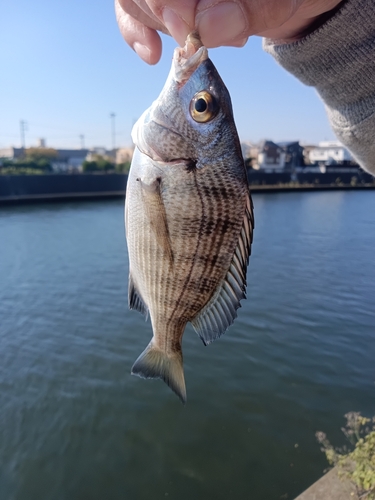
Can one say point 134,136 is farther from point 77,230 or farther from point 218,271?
point 77,230

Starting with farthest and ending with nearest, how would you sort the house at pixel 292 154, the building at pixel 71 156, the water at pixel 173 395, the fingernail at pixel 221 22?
1. the building at pixel 71 156
2. the house at pixel 292 154
3. the water at pixel 173 395
4. the fingernail at pixel 221 22

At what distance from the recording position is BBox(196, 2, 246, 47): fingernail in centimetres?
118

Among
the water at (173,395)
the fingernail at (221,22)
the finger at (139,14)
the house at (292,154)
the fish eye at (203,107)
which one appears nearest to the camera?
the fingernail at (221,22)

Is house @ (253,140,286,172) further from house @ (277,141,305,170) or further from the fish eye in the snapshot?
the fish eye

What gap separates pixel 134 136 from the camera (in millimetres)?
1525

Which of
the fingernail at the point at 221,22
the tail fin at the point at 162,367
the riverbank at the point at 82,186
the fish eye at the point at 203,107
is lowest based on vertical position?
the riverbank at the point at 82,186

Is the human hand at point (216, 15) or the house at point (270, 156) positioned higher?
the house at point (270, 156)

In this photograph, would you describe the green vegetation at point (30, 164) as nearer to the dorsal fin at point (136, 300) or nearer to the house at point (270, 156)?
the house at point (270, 156)

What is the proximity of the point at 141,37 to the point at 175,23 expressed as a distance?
37 cm

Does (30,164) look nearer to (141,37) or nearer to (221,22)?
(141,37)

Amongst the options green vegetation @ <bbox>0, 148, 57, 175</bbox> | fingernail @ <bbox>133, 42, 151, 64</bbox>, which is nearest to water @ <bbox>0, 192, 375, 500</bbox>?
fingernail @ <bbox>133, 42, 151, 64</bbox>

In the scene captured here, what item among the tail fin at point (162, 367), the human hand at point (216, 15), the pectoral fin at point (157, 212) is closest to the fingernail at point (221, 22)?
the human hand at point (216, 15)

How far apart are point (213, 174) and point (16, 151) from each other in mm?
69601

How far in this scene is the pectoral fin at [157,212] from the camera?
1421 mm
